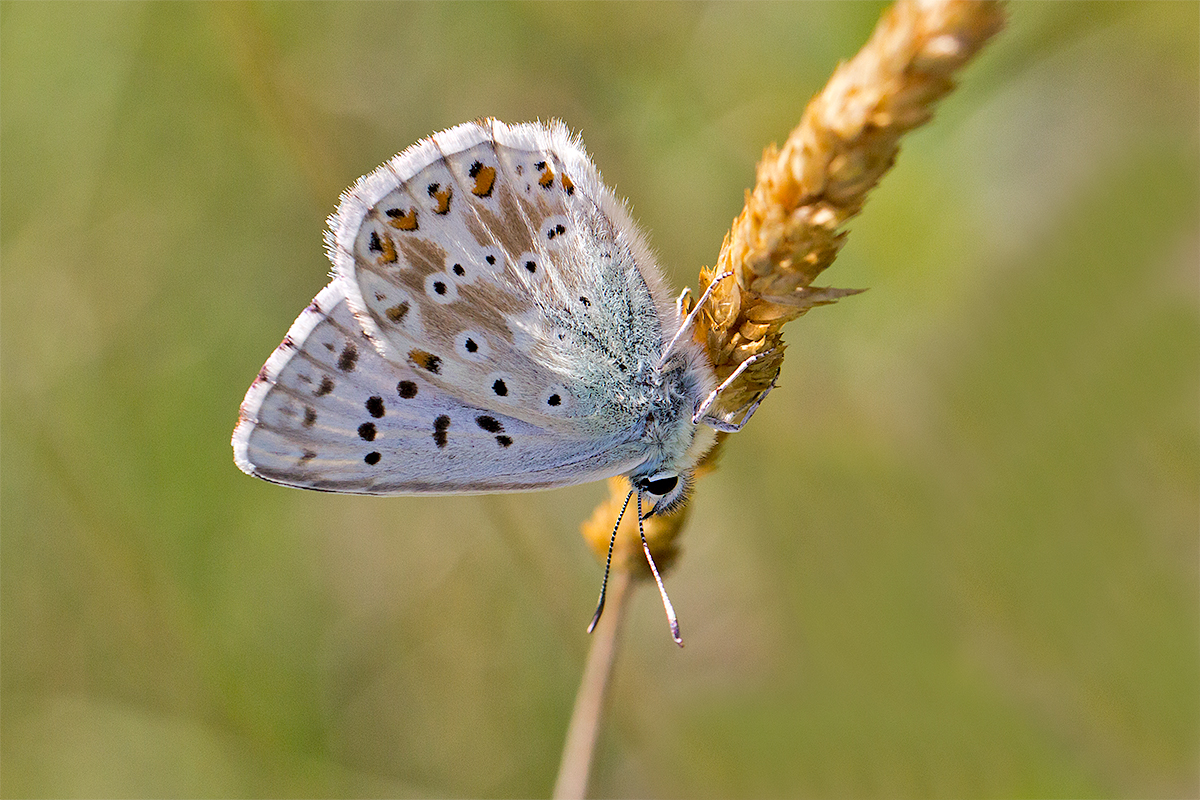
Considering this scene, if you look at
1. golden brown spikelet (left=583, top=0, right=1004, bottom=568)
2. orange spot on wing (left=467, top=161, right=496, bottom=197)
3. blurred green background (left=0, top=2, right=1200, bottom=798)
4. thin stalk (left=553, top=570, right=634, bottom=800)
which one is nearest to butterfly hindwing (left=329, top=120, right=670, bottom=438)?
orange spot on wing (left=467, top=161, right=496, bottom=197)

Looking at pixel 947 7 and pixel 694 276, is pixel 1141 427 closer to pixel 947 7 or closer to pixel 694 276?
pixel 694 276

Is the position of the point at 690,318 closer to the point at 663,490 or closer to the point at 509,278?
the point at 663,490

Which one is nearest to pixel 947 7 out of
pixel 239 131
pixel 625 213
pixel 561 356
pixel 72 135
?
pixel 625 213

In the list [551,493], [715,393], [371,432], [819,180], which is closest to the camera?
[819,180]

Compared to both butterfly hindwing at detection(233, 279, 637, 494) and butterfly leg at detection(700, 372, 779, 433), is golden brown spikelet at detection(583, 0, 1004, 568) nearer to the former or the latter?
butterfly leg at detection(700, 372, 779, 433)

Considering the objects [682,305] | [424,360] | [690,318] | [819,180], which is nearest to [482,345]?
[424,360]

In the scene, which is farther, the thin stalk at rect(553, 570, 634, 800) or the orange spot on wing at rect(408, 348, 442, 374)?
the orange spot on wing at rect(408, 348, 442, 374)

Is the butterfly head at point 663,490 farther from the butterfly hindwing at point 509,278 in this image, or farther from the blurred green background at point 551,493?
the blurred green background at point 551,493
